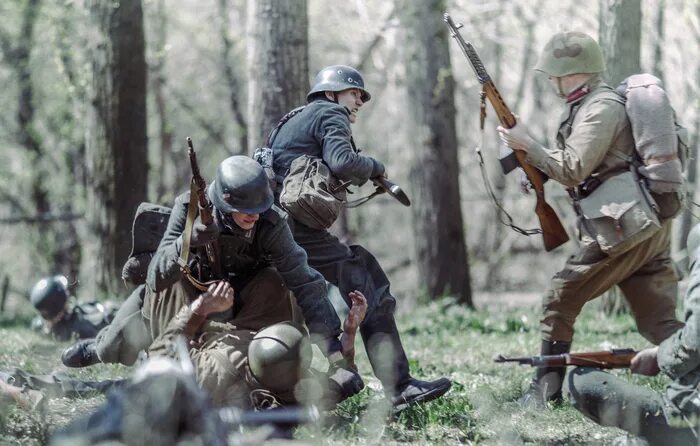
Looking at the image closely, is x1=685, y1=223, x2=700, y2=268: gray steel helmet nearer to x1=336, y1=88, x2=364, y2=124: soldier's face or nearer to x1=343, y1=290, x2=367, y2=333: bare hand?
x1=343, y1=290, x2=367, y2=333: bare hand

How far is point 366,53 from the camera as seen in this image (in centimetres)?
1906

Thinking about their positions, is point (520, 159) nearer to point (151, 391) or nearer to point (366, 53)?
point (151, 391)

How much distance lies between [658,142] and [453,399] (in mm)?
1847

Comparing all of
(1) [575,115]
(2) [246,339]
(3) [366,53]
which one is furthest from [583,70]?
(3) [366,53]

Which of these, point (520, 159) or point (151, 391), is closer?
point (151, 391)

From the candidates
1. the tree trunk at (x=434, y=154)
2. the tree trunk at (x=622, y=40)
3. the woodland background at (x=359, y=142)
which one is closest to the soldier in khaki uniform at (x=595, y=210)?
the woodland background at (x=359, y=142)

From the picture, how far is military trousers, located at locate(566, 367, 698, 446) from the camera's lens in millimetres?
4699

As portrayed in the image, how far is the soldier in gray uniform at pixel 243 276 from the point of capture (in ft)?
17.5

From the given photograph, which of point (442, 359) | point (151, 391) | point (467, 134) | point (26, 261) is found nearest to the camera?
point (151, 391)

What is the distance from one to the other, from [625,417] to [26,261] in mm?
15595

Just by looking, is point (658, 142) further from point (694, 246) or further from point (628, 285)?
point (694, 246)

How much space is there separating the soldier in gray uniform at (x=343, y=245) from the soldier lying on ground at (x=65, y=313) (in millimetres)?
3129

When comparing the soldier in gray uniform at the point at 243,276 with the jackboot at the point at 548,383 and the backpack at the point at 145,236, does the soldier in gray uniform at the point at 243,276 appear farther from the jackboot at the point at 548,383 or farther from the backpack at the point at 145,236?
the jackboot at the point at 548,383

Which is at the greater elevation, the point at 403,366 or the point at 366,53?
the point at 366,53
